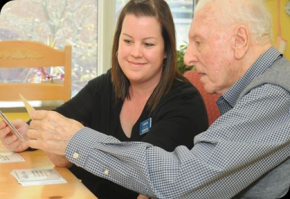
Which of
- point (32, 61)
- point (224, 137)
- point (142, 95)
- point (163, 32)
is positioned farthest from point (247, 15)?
point (32, 61)

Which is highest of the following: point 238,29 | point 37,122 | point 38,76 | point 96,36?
point 238,29

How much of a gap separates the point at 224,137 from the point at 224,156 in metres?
0.06

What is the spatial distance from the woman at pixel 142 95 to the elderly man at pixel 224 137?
0.42 m

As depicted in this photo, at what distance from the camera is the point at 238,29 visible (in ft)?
4.51

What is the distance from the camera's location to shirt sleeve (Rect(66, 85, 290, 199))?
120cm

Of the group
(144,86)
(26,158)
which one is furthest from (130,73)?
(26,158)

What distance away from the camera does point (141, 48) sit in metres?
2.01

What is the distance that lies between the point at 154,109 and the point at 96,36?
2.75 m

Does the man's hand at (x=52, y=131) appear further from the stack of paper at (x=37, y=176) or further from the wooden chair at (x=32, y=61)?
the wooden chair at (x=32, y=61)

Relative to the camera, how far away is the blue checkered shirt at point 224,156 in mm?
1201

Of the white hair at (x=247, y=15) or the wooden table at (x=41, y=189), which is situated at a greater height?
the white hair at (x=247, y=15)

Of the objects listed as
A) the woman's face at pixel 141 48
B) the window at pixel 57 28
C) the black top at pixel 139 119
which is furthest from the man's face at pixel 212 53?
the window at pixel 57 28

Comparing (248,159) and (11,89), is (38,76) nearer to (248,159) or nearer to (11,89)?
(11,89)

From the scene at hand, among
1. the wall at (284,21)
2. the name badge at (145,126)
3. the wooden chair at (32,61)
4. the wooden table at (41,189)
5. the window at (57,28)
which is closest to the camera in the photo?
the wooden table at (41,189)
